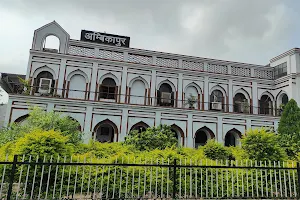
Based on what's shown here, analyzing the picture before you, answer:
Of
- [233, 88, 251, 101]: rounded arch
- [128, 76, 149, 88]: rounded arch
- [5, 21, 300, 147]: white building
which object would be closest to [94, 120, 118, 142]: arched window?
[5, 21, 300, 147]: white building

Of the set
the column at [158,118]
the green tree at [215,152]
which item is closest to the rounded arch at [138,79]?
the column at [158,118]

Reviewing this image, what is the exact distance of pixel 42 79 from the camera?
18344 millimetres

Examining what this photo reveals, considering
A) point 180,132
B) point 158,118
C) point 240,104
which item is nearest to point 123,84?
point 158,118

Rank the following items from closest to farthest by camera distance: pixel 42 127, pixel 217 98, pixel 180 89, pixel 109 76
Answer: pixel 42 127, pixel 109 76, pixel 180 89, pixel 217 98

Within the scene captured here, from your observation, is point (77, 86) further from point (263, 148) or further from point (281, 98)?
point (281, 98)

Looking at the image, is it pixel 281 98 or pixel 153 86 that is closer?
pixel 153 86

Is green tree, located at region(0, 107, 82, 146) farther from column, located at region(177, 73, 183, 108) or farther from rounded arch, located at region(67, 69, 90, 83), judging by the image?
column, located at region(177, 73, 183, 108)

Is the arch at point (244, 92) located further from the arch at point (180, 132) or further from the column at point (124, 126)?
the column at point (124, 126)

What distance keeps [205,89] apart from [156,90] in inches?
172

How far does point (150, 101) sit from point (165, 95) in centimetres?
141

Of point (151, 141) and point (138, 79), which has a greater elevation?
point (138, 79)

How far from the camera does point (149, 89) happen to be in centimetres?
2006

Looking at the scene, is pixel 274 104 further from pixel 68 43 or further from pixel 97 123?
pixel 68 43

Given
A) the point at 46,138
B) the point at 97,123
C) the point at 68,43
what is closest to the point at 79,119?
the point at 97,123
